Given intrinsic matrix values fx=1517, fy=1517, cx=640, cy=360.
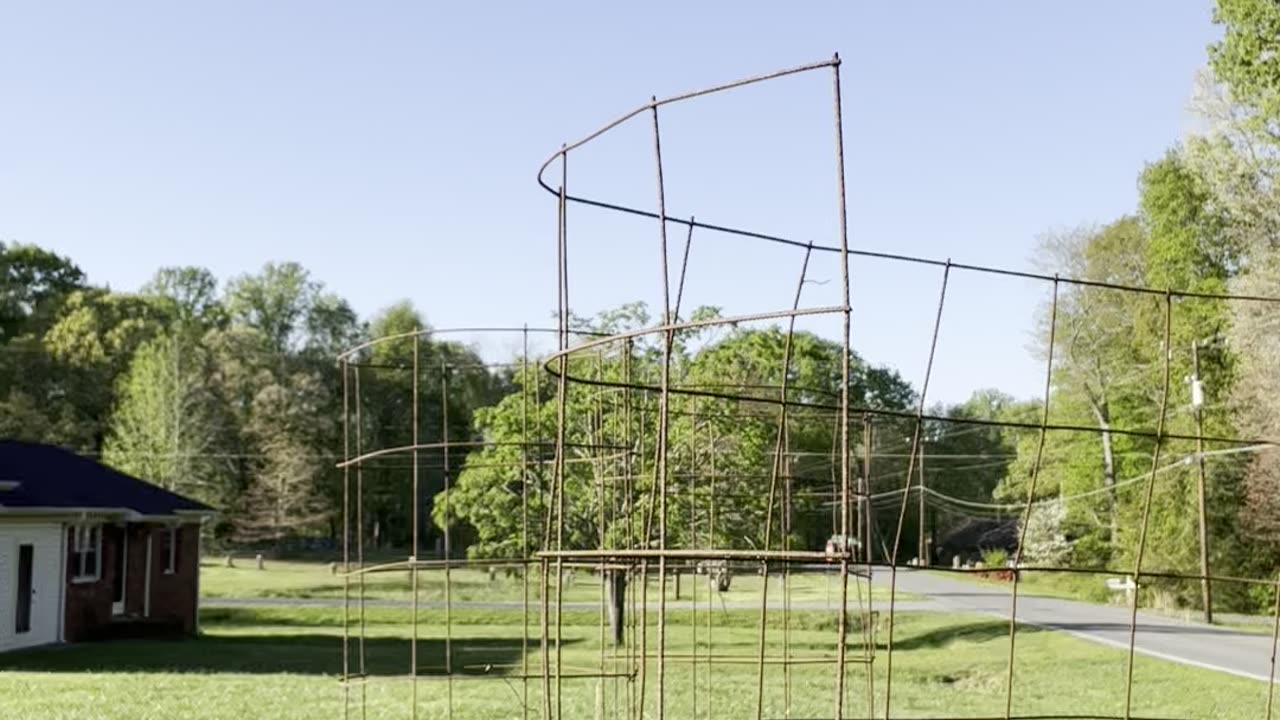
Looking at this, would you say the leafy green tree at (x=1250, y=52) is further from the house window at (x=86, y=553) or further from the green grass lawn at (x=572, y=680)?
the house window at (x=86, y=553)

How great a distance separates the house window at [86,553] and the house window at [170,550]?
162cm

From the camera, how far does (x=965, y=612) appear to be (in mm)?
28266

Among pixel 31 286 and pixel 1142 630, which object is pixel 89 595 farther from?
pixel 31 286

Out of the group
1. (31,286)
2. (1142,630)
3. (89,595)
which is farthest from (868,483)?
(31,286)

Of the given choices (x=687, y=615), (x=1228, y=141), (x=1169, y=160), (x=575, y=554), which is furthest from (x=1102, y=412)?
(x=575, y=554)

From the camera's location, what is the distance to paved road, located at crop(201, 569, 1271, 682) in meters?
19.5

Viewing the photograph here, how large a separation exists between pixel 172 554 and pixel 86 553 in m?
2.04

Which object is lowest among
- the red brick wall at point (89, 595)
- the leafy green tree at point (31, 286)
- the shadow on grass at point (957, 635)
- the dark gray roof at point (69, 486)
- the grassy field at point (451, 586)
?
the grassy field at point (451, 586)

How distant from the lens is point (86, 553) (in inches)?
930

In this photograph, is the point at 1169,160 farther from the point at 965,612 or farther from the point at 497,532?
the point at 497,532

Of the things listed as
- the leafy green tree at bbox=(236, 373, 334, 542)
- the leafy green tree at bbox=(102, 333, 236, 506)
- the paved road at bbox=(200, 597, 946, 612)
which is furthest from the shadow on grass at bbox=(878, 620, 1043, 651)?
the leafy green tree at bbox=(236, 373, 334, 542)

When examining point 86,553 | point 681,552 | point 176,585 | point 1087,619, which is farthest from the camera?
point 1087,619

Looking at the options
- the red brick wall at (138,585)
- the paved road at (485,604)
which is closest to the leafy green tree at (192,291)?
the paved road at (485,604)

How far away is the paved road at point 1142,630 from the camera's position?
750 inches
